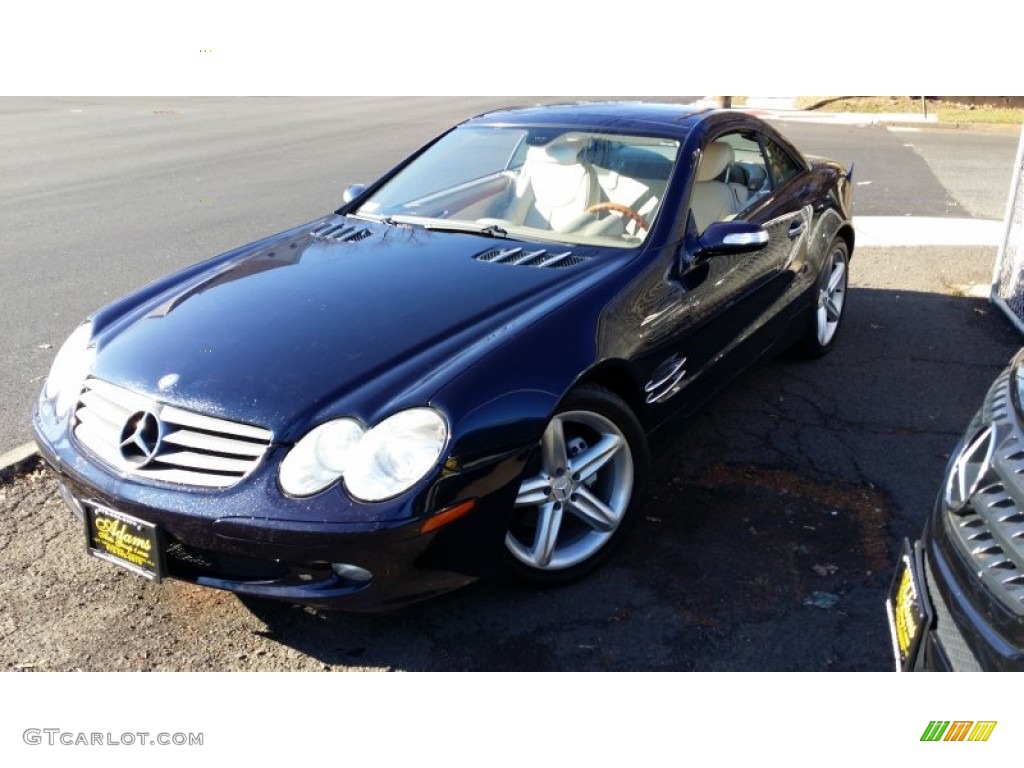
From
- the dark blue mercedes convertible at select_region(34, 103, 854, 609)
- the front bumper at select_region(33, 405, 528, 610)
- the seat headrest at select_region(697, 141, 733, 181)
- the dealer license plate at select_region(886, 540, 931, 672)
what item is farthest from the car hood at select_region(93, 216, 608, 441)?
the dealer license plate at select_region(886, 540, 931, 672)

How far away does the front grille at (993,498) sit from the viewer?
2.15 metres

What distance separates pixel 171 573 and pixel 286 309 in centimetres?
104

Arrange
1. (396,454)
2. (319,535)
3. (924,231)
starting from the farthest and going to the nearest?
(924,231), (396,454), (319,535)

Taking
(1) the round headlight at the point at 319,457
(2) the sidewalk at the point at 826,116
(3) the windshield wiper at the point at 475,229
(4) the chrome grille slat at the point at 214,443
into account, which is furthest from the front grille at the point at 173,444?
(2) the sidewalk at the point at 826,116

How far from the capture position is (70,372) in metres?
3.41

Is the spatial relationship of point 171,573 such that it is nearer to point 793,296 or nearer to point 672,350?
point 672,350

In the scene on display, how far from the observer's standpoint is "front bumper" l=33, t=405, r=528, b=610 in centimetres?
271

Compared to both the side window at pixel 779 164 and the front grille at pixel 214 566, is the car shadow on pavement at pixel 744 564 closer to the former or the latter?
the front grille at pixel 214 566

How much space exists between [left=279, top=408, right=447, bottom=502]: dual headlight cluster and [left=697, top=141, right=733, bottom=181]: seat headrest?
2.12 meters

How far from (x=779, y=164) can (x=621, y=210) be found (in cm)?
144

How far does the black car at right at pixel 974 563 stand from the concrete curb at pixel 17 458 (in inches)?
138

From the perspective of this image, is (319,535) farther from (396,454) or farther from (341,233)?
(341,233)

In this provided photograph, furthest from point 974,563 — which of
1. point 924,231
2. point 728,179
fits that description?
point 924,231

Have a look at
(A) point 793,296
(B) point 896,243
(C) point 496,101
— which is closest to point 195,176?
(B) point 896,243
